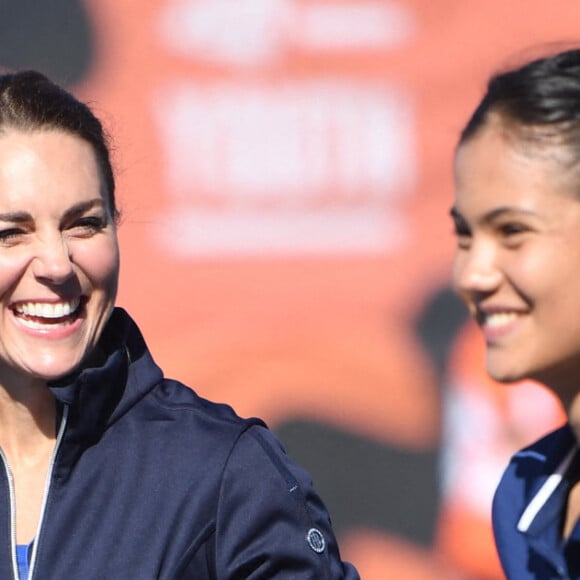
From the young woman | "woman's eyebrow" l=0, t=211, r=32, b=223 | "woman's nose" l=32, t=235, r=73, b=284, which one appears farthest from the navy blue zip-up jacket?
the young woman

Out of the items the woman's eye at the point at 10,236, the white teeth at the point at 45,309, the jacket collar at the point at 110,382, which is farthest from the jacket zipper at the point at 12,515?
the woman's eye at the point at 10,236

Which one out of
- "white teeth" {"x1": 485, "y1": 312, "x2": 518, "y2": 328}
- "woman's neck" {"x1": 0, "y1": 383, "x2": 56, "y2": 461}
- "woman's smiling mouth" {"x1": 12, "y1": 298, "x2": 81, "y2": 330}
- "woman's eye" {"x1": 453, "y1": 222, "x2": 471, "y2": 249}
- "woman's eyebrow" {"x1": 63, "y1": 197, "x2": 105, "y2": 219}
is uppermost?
"woman's eyebrow" {"x1": 63, "y1": 197, "x2": 105, "y2": 219}

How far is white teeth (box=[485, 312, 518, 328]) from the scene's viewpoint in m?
1.55

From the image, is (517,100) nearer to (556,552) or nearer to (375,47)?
(556,552)

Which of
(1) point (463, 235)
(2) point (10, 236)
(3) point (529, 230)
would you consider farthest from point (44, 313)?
(3) point (529, 230)

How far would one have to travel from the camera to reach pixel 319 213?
3131 mm

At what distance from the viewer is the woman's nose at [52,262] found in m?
1.83

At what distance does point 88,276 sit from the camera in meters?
1.90

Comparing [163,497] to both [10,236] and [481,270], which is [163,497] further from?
[481,270]

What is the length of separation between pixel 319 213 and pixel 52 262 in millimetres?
1374

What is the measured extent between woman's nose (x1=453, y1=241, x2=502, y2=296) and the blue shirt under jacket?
0.38 m

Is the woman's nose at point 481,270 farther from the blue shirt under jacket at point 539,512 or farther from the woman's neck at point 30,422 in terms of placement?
the woman's neck at point 30,422

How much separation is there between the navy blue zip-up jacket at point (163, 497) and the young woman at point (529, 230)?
39 centimetres

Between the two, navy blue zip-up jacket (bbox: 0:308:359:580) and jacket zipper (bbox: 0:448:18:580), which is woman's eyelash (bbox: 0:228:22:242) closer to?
navy blue zip-up jacket (bbox: 0:308:359:580)
